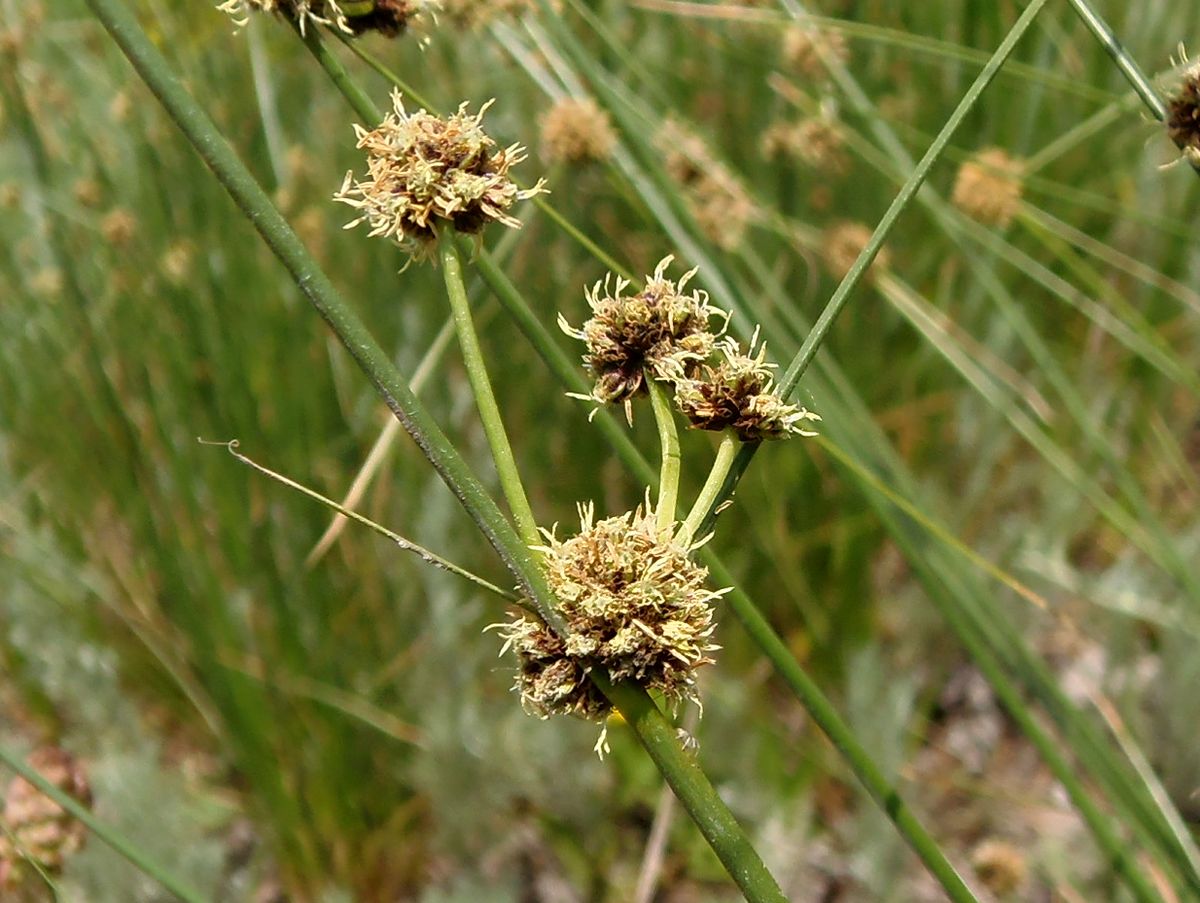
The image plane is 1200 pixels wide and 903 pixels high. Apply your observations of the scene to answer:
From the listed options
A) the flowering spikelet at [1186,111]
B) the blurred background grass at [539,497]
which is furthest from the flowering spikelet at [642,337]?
the blurred background grass at [539,497]

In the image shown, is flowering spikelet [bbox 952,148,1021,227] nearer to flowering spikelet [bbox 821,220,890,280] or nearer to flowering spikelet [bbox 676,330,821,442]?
flowering spikelet [bbox 821,220,890,280]

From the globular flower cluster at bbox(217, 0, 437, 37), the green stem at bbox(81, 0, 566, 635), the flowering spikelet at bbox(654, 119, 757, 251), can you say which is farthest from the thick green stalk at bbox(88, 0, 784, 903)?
the flowering spikelet at bbox(654, 119, 757, 251)

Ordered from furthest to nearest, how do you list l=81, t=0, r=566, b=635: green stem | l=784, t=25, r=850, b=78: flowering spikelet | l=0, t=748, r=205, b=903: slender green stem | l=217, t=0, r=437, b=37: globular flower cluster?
l=784, t=25, r=850, b=78: flowering spikelet, l=0, t=748, r=205, b=903: slender green stem, l=217, t=0, r=437, b=37: globular flower cluster, l=81, t=0, r=566, b=635: green stem

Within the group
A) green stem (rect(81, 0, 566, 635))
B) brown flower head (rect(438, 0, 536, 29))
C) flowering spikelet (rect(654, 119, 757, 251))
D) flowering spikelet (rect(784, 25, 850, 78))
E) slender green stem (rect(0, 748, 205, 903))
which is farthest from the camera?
flowering spikelet (rect(784, 25, 850, 78))

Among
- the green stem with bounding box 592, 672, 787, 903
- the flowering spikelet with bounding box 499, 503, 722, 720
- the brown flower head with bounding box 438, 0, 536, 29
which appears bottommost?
the green stem with bounding box 592, 672, 787, 903

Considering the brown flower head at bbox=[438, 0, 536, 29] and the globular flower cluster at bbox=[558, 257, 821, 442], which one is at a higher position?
the brown flower head at bbox=[438, 0, 536, 29]

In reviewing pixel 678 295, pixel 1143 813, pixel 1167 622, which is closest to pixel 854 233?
pixel 1167 622

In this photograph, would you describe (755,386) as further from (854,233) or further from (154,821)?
(154,821)

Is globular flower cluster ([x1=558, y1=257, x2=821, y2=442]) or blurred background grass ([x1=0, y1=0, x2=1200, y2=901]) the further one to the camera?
blurred background grass ([x1=0, y1=0, x2=1200, y2=901])

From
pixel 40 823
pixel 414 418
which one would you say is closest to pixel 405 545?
pixel 414 418
